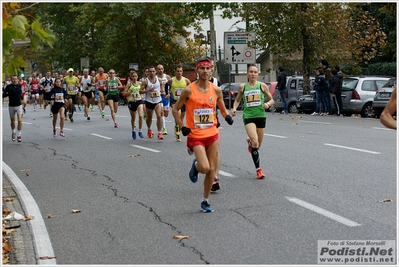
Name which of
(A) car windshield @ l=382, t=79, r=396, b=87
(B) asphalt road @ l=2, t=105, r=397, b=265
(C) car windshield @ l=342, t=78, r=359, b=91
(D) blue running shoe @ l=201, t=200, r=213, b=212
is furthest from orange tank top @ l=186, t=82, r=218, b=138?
(C) car windshield @ l=342, t=78, r=359, b=91

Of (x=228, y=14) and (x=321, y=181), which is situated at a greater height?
(x=228, y=14)

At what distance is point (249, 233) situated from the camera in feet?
27.2

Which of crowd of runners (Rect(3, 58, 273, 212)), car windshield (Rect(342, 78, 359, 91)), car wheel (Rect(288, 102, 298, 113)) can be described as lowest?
car wheel (Rect(288, 102, 298, 113))

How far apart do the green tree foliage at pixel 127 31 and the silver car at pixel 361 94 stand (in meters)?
23.1

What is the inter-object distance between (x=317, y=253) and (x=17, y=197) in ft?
18.6

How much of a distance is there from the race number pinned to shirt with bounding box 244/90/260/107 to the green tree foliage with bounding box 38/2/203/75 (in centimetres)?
3727

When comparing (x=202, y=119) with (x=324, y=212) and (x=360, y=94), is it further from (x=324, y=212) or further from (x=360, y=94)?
(x=360, y=94)

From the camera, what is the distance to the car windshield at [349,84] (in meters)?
27.5

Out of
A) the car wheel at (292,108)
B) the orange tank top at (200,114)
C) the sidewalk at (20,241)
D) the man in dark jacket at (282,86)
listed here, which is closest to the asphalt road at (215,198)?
the sidewalk at (20,241)

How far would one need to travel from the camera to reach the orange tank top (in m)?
9.92

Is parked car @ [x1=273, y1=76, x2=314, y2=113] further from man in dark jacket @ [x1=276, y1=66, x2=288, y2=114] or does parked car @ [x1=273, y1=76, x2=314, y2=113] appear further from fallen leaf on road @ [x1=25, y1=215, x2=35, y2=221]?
fallen leaf on road @ [x1=25, y1=215, x2=35, y2=221]

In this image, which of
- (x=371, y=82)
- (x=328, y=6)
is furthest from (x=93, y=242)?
(x=328, y=6)

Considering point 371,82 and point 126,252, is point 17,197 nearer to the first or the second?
point 126,252

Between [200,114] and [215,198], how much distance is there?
135 centimetres
